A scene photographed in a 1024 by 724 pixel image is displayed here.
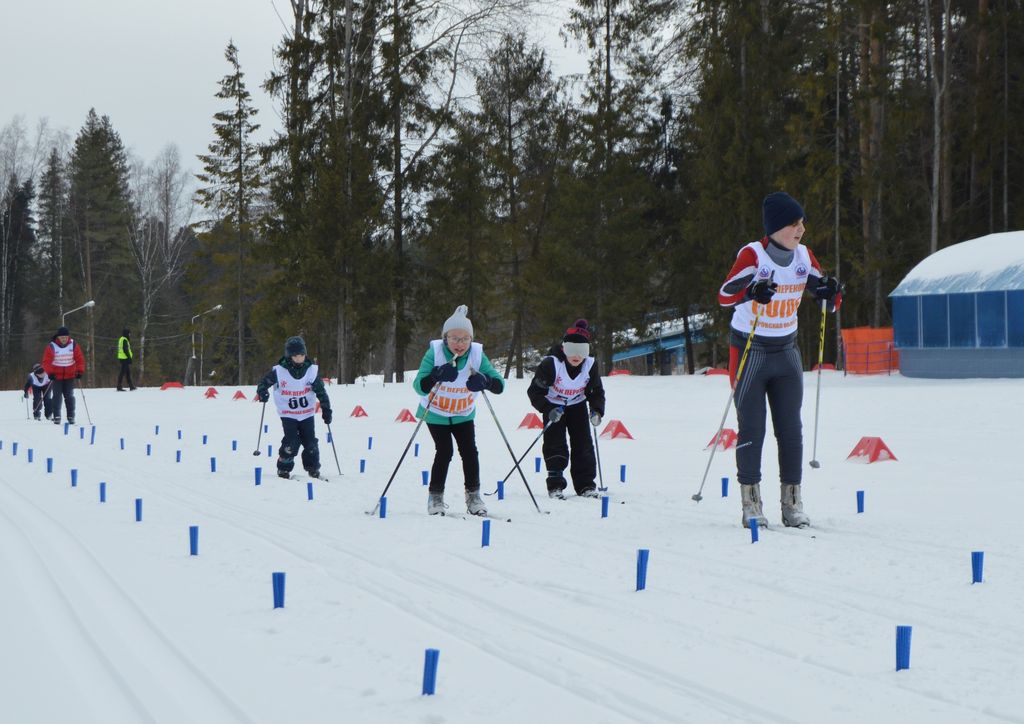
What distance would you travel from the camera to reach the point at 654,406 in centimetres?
2062

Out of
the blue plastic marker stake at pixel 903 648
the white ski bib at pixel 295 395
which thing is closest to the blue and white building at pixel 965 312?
the white ski bib at pixel 295 395

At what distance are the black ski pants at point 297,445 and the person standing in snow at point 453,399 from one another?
301cm

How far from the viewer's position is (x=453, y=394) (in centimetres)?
778

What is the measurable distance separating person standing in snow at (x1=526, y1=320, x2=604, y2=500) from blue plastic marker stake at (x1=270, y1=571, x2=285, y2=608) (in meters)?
4.41

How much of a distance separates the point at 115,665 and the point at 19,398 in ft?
85.4

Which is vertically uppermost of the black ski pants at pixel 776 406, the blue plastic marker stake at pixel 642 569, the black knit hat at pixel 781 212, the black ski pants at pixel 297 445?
the black knit hat at pixel 781 212

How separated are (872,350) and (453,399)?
1944 cm

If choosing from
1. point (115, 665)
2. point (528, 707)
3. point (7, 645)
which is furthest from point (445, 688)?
point (7, 645)

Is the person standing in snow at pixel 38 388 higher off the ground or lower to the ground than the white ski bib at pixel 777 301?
lower

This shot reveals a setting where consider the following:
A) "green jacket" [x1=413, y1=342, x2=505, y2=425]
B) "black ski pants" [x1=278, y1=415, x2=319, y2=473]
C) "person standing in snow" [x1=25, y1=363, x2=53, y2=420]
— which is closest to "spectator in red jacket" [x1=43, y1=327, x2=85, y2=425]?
"person standing in snow" [x1=25, y1=363, x2=53, y2=420]

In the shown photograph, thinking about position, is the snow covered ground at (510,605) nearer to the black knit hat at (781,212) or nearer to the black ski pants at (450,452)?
the black ski pants at (450,452)

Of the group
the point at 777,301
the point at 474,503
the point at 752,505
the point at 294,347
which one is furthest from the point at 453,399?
the point at 294,347

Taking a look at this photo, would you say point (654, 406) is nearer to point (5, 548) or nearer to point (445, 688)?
point (5, 548)

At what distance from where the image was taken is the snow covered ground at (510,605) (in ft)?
11.6
